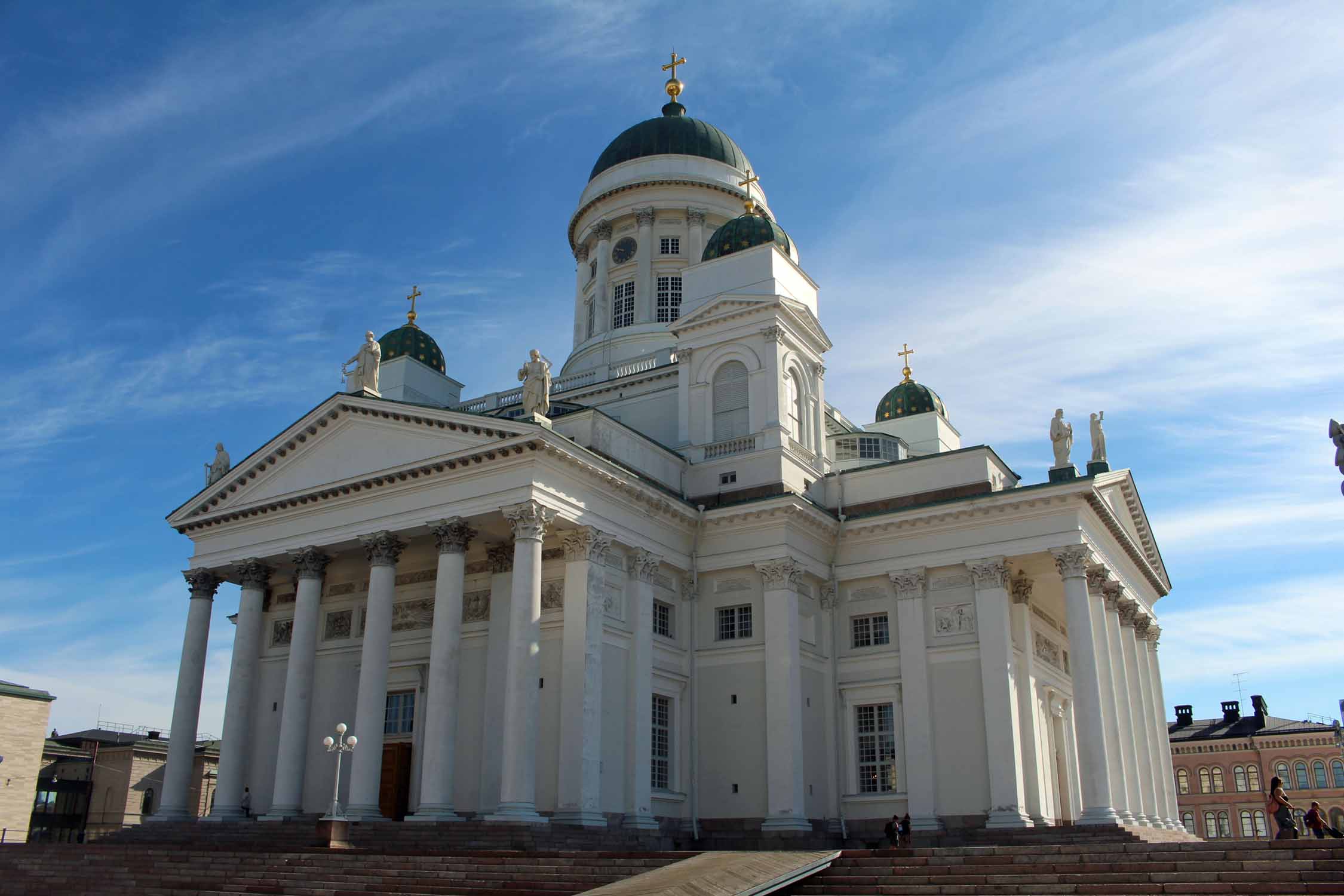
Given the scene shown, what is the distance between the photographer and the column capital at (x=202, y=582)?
3106 centimetres

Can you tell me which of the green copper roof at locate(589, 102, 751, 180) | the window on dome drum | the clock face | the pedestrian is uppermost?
the green copper roof at locate(589, 102, 751, 180)

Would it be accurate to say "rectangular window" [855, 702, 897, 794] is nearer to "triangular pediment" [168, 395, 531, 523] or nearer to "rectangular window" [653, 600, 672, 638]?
"rectangular window" [653, 600, 672, 638]

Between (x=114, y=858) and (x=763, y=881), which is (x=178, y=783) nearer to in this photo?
(x=114, y=858)

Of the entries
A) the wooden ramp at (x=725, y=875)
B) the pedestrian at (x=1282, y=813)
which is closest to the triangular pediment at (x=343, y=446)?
the wooden ramp at (x=725, y=875)

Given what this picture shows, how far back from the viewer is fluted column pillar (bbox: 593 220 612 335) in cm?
4150

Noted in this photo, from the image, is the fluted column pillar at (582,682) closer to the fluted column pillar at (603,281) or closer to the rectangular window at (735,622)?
the rectangular window at (735,622)

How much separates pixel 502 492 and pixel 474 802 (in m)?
7.34

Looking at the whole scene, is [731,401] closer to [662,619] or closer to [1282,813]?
[662,619]

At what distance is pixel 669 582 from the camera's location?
1184 inches

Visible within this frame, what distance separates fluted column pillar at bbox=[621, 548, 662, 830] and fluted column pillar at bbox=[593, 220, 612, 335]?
14.4m

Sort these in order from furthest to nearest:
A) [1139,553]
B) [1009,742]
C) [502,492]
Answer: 1. [1139,553]
2. [1009,742]
3. [502,492]

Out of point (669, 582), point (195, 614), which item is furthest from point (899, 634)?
point (195, 614)

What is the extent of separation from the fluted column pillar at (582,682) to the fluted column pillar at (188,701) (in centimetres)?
1043

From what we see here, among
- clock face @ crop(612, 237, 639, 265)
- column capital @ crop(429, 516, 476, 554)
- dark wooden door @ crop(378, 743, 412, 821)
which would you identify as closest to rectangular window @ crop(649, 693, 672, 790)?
dark wooden door @ crop(378, 743, 412, 821)
